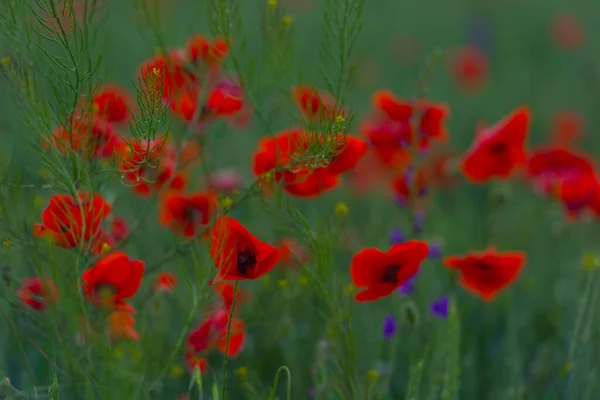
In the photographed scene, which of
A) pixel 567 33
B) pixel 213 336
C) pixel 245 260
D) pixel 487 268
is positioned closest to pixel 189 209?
pixel 213 336

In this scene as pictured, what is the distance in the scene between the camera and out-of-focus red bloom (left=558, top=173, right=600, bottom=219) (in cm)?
181

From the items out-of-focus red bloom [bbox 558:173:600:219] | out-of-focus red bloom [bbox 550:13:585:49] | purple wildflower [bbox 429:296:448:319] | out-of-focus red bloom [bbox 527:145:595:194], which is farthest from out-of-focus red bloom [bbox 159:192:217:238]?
out-of-focus red bloom [bbox 550:13:585:49]

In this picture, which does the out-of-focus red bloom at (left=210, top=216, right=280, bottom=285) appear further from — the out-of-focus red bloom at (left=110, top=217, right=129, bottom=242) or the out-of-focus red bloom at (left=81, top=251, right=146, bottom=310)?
the out-of-focus red bloom at (left=110, top=217, right=129, bottom=242)

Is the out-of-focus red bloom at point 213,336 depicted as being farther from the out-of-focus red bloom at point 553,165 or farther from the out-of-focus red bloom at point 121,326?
the out-of-focus red bloom at point 553,165

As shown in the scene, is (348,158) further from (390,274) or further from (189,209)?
(189,209)

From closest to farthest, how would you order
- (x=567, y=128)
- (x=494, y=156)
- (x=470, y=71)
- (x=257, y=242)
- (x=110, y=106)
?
(x=257, y=242) < (x=110, y=106) < (x=494, y=156) < (x=567, y=128) < (x=470, y=71)

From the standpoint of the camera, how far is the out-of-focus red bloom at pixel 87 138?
117 cm

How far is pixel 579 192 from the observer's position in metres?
1.81

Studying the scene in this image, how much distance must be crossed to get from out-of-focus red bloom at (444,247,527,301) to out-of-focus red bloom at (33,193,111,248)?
2.20ft

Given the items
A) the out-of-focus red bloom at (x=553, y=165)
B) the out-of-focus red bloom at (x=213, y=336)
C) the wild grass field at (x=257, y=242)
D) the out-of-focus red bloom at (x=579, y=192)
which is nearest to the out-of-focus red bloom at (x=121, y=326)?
the wild grass field at (x=257, y=242)

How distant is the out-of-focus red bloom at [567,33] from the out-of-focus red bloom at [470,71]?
595 mm

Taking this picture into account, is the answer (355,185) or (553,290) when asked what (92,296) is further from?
(355,185)

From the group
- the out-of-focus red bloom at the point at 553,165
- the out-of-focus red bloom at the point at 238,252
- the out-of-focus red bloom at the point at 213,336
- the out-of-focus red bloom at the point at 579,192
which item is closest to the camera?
the out-of-focus red bloom at the point at 238,252

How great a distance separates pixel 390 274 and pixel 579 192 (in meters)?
0.76
